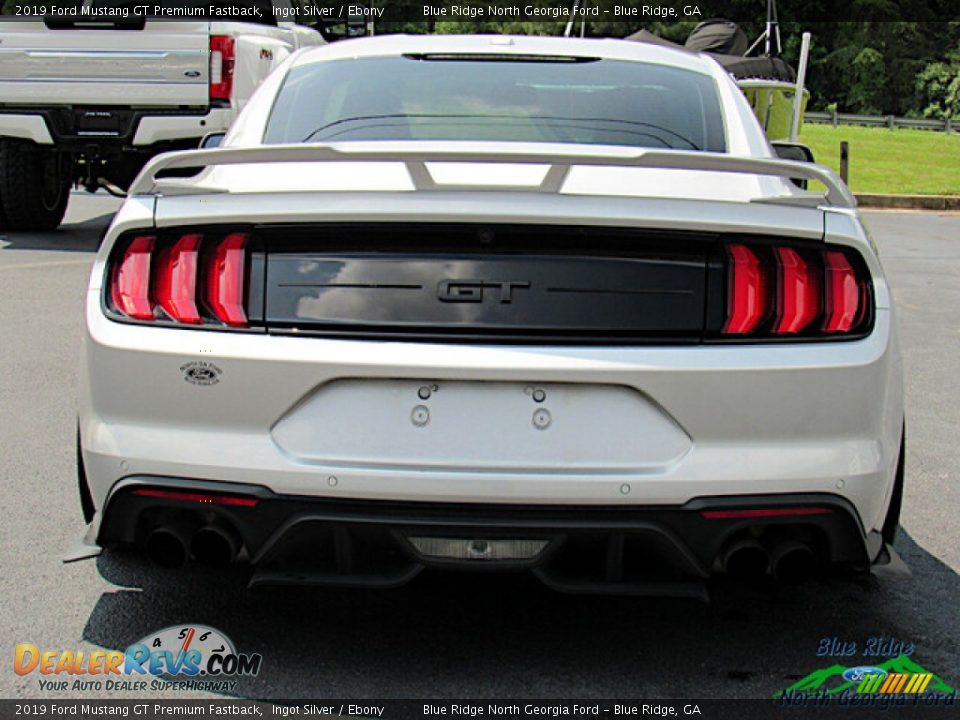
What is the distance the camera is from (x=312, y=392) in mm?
3172

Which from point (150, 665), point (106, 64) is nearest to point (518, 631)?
point (150, 665)

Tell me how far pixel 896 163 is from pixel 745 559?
2667 cm

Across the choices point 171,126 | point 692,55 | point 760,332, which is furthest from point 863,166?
point 760,332

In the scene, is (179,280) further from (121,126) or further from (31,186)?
(31,186)

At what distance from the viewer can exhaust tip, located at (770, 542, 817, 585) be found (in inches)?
129

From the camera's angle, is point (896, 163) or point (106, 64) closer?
point (106, 64)

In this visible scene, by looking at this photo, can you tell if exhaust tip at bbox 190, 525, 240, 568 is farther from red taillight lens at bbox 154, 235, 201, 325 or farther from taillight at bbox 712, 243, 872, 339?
taillight at bbox 712, 243, 872, 339

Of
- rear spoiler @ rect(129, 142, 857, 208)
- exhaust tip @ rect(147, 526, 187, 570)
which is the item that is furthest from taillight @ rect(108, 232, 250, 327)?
exhaust tip @ rect(147, 526, 187, 570)

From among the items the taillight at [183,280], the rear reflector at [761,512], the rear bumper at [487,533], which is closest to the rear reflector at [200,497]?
the rear bumper at [487,533]

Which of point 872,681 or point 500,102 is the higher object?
point 500,102

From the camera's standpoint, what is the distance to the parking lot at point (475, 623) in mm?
3439

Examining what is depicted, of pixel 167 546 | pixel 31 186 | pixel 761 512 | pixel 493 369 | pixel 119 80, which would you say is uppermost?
pixel 493 369

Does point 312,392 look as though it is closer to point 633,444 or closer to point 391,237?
point 391,237

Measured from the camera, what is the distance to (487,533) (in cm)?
317
